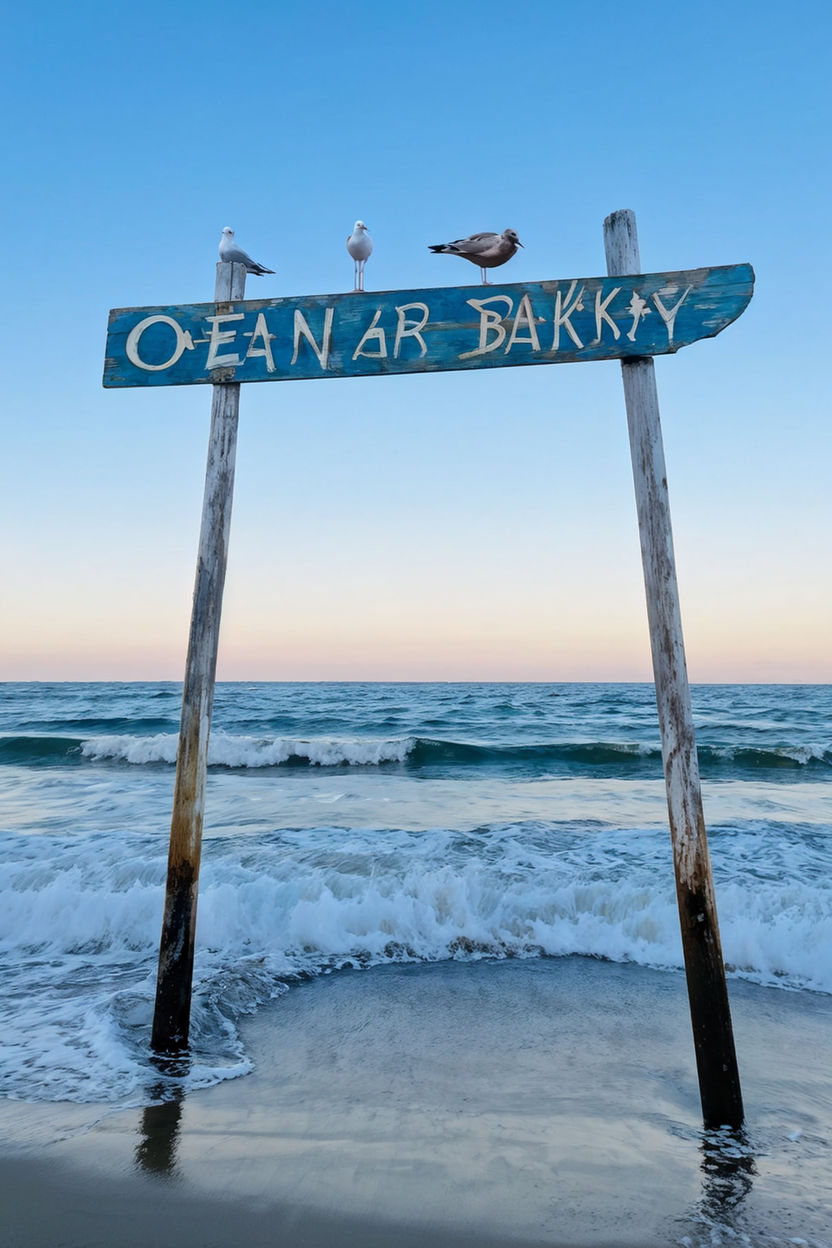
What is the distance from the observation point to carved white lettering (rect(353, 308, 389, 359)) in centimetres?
350

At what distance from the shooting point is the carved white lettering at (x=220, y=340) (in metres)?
3.64

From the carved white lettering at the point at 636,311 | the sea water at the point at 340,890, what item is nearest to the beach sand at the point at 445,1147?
the sea water at the point at 340,890

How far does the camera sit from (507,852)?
7.82 metres

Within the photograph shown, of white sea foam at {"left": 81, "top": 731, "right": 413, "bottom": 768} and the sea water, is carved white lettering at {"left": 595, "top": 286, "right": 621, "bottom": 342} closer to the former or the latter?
the sea water

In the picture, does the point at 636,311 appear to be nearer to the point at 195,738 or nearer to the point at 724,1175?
the point at 195,738

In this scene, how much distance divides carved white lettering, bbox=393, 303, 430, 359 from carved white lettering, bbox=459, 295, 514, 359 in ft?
0.69

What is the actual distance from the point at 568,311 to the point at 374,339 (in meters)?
0.94

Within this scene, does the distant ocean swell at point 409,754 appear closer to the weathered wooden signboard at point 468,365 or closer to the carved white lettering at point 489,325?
the weathered wooden signboard at point 468,365

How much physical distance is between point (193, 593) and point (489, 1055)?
292 cm

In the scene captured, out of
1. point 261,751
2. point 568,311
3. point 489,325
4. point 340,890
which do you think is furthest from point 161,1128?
point 261,751

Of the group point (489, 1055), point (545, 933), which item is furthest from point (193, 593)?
point (545, 933)

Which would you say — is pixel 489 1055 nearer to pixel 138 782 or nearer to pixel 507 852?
pixel 507 852

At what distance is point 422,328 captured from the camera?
11.4 feet

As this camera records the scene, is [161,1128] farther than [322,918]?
No
